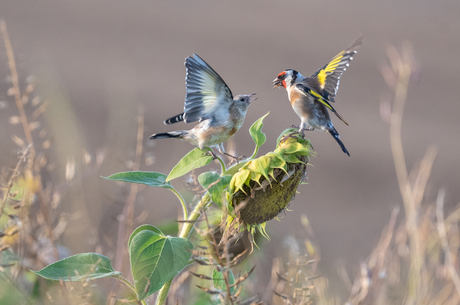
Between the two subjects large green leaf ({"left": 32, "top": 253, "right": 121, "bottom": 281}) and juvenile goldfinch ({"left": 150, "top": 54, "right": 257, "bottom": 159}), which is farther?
juvenile goldfinch ({"left": 150, "top": 54, "right": 257, "bottom": 159})

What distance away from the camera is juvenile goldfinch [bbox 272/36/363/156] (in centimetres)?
91

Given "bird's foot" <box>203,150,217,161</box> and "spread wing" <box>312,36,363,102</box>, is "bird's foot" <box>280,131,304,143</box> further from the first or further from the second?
"spread wing" <box>312,36,363,102</box>

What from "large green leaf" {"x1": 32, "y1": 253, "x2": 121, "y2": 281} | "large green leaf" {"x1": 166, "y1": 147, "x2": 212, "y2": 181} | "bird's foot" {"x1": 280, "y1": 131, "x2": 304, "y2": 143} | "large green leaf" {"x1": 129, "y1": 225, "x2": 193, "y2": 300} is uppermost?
"bird's foot" {"x1": 280, "y1": 131, "x2": 304, "y2": 143}

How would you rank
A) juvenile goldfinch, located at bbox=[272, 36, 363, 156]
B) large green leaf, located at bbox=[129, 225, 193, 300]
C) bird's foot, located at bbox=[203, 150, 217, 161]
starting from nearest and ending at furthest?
large green leaf, located at bbox=[129, 225, 193, 300] → bird's foot, located at bbox=[203, 150, 217, 161] → juvenile goldfinch, located at bbox=[272, 36, 363, 156]

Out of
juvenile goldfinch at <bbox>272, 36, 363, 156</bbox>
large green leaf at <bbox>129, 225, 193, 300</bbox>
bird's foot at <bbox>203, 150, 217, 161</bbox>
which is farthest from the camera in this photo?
juvenile goldfinch at <bbox>272, 36, 363, 156</bbox>

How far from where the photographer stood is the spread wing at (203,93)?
2.35 feet

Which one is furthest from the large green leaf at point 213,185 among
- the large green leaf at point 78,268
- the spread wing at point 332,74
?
the spread wing at point 332,74

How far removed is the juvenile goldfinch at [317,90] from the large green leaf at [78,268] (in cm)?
46

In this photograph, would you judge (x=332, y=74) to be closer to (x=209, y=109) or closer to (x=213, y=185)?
(x=209, y=109)

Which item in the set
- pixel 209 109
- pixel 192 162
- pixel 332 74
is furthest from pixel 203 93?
pixel 332 74

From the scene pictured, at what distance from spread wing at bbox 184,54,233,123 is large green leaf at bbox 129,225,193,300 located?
22cm

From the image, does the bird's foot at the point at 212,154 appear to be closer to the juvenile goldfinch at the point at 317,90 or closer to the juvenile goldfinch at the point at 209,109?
the juvenile goldfinch at the point at 209,109

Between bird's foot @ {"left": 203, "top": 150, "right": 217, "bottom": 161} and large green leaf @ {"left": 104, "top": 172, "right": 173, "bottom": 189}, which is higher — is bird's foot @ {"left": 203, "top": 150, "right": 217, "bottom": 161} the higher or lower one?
the higher one

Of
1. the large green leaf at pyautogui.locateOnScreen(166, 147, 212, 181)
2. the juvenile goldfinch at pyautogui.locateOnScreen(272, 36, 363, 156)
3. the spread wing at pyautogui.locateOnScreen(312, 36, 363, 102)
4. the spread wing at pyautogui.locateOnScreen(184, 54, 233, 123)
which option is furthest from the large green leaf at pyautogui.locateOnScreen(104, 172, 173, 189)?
the spread wing at pyautogui.locateOnScreen(312, 36, 363, 102)
